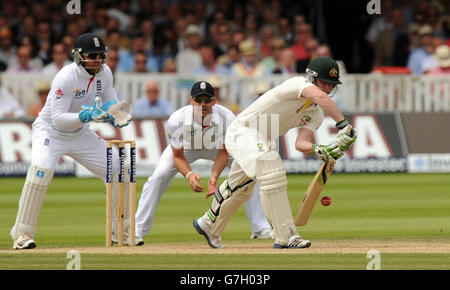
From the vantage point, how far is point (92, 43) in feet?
30.5

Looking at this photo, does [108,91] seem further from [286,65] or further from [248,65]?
[286,65]

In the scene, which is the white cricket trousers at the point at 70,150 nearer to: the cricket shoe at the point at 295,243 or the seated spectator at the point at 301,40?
the cricket shoe at the point at 295,243

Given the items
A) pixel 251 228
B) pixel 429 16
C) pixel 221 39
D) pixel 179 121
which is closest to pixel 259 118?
pixel 179 121

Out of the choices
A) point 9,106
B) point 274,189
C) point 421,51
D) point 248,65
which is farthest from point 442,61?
point 274,189

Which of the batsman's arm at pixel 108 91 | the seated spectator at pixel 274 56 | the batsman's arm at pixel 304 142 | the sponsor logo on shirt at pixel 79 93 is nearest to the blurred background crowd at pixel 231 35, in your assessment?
the seated spectator at pixel 274 56

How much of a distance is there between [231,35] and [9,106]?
3.97 metres

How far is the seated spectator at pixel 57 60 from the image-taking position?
1692 centimetres

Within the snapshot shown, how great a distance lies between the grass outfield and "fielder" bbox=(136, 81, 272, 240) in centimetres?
36

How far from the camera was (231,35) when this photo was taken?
1827cm

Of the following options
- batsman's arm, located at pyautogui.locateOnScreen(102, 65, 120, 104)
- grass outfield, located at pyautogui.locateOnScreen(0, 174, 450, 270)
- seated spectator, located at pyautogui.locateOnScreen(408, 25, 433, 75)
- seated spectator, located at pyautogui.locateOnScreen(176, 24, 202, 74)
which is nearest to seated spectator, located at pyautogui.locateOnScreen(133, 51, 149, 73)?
seated spectator, located at pyautogui.locateOnScreen(176, 24, 202, 74)

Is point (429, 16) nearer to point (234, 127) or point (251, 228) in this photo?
point (251, 228)

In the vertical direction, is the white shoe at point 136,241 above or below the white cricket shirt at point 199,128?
below

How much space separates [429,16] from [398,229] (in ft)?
29.1

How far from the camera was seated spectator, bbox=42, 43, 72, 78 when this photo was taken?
55.5 feet
